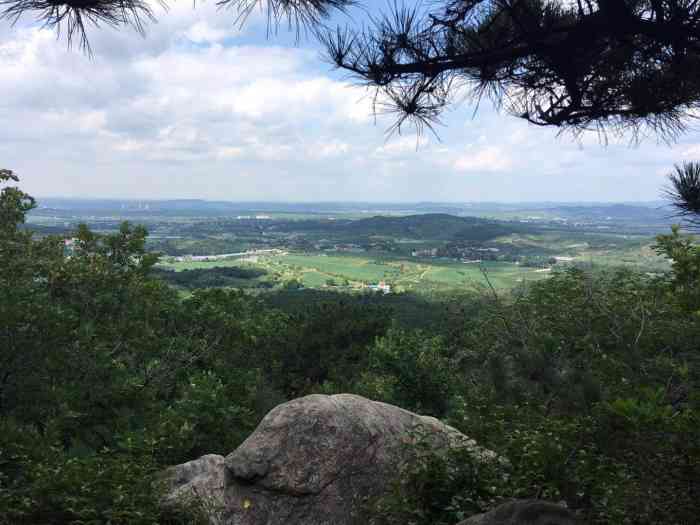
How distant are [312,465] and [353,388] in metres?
9.22

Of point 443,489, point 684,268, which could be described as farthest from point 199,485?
Result: point 684,268

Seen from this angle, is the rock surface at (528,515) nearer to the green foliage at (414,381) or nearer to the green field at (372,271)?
the green foliage at (414,381)

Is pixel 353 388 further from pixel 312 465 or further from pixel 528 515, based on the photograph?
pixel 528 515

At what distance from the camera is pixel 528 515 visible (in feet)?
10.9

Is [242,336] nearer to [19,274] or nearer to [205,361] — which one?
[205,361]

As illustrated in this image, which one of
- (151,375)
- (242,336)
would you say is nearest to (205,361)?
(242,336)

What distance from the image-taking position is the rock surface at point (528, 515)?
10.8 ft

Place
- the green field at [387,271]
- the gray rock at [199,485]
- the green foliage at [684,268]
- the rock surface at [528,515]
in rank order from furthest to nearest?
the green field at [387,271], the green foliage at [684,268], the gray rock at [199,485], the rock surface at [528,515]

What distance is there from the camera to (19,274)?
9.00 m

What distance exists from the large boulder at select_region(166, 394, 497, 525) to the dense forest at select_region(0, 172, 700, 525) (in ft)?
2.18

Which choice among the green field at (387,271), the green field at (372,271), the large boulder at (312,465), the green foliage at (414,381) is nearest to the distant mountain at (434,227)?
the green field at (372,271)

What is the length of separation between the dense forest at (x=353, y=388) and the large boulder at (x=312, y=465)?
0.66m

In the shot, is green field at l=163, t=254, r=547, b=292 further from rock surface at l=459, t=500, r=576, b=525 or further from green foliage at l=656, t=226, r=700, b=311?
rock surface at l=459, t=500, r=576, b=525

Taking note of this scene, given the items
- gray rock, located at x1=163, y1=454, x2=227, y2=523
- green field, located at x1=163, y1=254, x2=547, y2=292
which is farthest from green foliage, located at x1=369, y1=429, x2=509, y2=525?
green field, located at x1=163, y1=254, x2=547, y2=292
